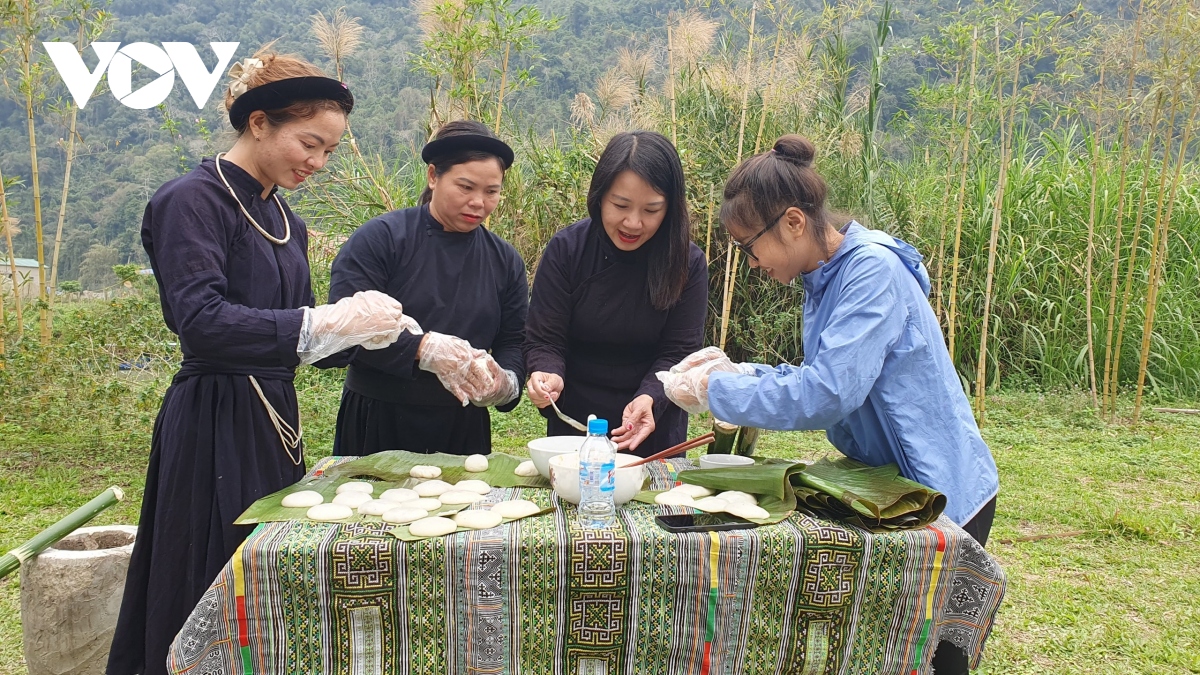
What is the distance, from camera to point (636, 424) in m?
2.42

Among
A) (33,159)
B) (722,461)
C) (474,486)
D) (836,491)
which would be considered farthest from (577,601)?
(33,159)

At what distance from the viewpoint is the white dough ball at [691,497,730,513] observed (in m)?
1.87

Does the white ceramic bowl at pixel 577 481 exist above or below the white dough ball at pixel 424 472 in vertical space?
above

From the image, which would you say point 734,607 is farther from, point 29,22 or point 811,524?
point 29,22

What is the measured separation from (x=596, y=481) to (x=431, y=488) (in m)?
0.44

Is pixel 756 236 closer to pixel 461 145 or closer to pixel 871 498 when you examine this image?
pixel 871 498

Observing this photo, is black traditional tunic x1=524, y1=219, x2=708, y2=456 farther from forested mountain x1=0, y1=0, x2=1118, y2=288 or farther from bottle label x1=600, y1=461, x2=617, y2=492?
forested mountain x1=0, y1=0, x2=1118, y2=288

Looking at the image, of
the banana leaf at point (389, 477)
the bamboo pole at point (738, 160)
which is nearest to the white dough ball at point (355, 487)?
the banana leaf at point (389, 477)

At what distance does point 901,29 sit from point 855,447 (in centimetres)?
1558

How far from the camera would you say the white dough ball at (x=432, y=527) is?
1.71 metres

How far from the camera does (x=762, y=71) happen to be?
21.4ft

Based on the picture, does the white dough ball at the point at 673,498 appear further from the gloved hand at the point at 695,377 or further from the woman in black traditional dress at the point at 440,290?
the woman in black traditional dress at the point at 440,290

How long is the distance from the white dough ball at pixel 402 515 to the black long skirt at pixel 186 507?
44cm

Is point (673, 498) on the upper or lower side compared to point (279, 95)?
lower
